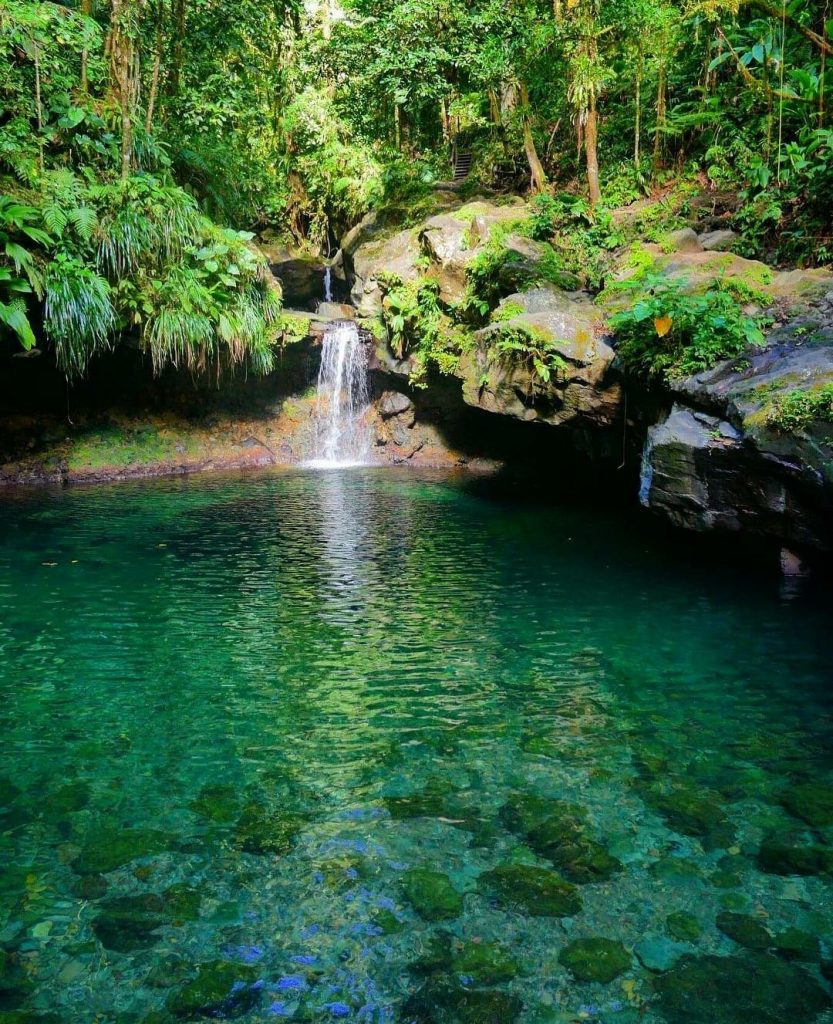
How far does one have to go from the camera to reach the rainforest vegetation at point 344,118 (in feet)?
38.4

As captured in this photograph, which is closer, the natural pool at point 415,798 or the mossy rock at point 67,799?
the natural pool at point 415,798

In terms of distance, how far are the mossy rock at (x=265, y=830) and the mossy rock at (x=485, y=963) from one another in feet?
3.67

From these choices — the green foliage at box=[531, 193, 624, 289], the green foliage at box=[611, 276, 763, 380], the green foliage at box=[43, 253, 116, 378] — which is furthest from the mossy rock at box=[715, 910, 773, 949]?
the green foliage at box=[43, 253, 116, 378]

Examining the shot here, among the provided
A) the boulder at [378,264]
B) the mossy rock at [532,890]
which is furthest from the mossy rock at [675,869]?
the boulder at [378,264]

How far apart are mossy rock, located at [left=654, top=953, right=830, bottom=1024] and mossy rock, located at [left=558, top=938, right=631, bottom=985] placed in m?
0.16

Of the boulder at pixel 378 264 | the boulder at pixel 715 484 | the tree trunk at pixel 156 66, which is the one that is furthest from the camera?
the boulder at pixel 378 264

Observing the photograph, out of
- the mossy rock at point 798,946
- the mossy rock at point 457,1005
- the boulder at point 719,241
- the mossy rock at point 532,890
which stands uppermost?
the boulder at point 719,241

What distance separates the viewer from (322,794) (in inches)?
170

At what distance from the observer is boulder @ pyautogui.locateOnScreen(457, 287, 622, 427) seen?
10555mm

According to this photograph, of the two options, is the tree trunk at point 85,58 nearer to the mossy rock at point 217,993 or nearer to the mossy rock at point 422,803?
the mossy rock at point 422,803

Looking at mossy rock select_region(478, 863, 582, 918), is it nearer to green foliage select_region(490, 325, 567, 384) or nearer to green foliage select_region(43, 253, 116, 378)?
green foliage select_region(490, 325, 567, 384)

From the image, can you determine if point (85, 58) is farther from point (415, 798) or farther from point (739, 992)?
point (739, 992)

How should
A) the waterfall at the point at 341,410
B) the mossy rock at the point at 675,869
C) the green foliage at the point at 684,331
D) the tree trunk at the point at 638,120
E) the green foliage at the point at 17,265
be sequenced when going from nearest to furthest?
the mossy rock at the point at 675,869 → the green foliage at the point at 684,331 → the green foliage at the point at 17,265 → the tree trunk at the point at 638,120 → the waterfall at the point at 341,410

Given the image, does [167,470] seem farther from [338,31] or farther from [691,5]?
[691,5]
